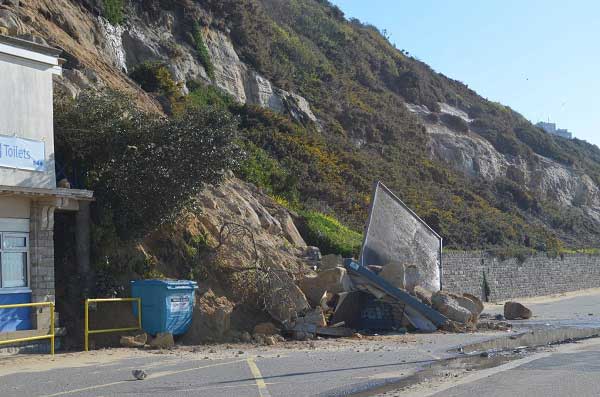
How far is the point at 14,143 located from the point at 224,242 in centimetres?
586

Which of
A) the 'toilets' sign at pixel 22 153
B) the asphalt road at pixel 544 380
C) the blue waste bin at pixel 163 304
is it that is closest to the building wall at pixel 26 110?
the 'toilets' sign at pixel 22 153

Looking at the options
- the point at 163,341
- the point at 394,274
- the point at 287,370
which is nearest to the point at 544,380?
the point at 287,370

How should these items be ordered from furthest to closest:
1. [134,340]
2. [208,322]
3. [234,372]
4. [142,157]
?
[142,157], [208,322], [134,340], [234,372]

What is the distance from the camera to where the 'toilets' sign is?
15031 millimetres

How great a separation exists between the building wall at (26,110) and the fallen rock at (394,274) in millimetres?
8518

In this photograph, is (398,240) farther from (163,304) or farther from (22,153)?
(22,153)

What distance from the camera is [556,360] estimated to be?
14016 mm

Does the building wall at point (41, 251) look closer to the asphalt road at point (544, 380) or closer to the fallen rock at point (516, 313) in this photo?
the asphalt road at point (544, 380)

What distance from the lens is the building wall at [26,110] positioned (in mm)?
15172

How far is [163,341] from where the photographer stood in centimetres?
1577

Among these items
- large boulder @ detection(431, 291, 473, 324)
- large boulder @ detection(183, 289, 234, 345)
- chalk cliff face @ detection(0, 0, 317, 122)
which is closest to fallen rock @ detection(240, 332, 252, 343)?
large boulder @ detection(183, 289, 234, 345)

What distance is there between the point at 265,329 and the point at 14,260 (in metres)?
5.32

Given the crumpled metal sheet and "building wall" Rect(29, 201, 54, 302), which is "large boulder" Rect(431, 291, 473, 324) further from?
"building wall" Rect(29, 201, 54, 302)

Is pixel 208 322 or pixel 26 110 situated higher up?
pixel 26 110
